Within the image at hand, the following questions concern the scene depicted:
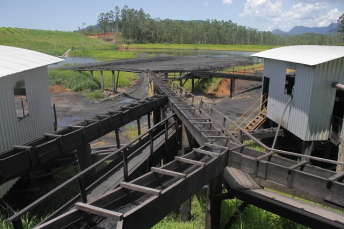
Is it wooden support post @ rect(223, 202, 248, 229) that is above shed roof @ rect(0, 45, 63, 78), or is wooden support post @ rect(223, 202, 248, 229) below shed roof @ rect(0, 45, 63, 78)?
below

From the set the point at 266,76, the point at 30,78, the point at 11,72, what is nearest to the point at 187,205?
the point at 11,72

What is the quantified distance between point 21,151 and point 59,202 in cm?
397

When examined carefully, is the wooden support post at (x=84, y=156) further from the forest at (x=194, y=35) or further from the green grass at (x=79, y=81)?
the forest at (x=194, y=35)

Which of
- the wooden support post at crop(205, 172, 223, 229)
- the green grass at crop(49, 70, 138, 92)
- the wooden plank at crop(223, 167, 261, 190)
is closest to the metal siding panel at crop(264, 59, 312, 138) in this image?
the wooden plank at crop(223, 167, 261, 190)

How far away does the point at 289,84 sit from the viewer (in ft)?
53.3

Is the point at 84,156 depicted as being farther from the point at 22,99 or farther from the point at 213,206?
the point at 213,206

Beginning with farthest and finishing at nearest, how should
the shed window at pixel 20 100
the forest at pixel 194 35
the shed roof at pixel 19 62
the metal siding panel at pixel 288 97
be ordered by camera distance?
1. the forest at pixel 194 35
2. the metal siding panel at pixel 288 97
3. the shed window at pixel 20 100
4. the shed roof at pixel 19 62

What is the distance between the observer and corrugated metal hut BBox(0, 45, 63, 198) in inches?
359

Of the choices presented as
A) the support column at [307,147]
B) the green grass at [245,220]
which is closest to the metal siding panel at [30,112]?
the green grass at [245,220]

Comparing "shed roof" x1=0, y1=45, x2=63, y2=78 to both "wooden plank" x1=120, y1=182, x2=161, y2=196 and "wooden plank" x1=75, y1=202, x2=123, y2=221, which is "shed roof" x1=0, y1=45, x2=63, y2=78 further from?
"wooden plank" x1=75, y1=202, x2=123, y2=221

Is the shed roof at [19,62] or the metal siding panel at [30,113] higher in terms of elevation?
the shed roof at [19,62]

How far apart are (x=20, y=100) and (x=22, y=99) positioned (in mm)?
94

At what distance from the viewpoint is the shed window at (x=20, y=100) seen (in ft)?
32.9

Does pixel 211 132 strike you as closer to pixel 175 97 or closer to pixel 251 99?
pixel 175 97
